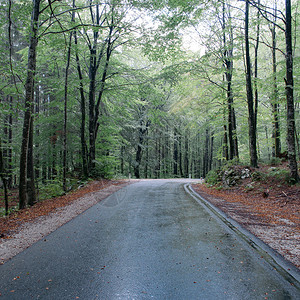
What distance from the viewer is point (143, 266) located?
3.51 metres

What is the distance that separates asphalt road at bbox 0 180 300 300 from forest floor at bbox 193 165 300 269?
0.66 m

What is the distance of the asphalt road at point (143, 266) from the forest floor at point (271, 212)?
662 millimetres

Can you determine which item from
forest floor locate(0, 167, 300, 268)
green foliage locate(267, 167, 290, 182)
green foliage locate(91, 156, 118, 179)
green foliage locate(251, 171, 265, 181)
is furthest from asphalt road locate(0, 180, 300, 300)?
green foliage locate(91, 156, 118, 179)

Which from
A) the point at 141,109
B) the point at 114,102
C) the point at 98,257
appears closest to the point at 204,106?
the point at 114,102

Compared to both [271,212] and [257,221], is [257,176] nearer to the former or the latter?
[271,212]

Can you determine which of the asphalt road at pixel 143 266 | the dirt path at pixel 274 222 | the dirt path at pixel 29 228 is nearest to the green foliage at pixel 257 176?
the dirt path at pixel 274 222

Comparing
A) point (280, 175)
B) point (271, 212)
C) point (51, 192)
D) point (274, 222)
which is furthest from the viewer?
point (51, 192)

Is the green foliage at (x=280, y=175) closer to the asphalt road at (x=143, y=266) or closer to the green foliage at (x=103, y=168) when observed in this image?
the asphalt road at (x=143, y=266)

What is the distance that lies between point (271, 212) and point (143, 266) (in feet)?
18.2

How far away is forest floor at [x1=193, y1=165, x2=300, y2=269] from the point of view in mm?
4465

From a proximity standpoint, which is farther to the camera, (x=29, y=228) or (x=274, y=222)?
(x=274, y=222)

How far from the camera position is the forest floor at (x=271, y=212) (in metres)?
4.46

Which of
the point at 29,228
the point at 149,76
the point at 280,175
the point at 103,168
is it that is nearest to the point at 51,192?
the point at 103,168

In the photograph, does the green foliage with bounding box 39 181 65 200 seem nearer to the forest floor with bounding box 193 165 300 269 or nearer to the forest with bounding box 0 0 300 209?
the forest with bounding box 0 0 300 209
